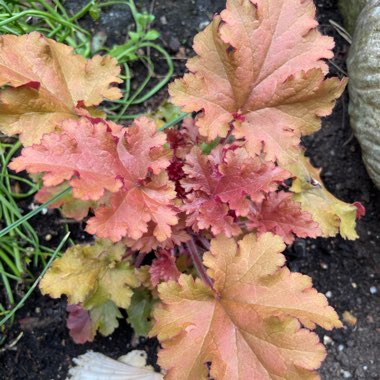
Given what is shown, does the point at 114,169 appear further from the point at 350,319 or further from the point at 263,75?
the point at 350,319

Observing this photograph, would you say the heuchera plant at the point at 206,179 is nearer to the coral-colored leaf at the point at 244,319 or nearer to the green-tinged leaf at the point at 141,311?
the coral-colored leaf at the point at 244,319

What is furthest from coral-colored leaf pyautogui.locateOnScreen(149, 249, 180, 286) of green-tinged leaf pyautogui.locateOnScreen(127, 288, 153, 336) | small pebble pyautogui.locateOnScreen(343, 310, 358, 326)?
small pebble pyautogui.locateOnScreen(343, 310, 358, 326)

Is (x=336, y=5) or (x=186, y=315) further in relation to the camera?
(x=336, y=5)

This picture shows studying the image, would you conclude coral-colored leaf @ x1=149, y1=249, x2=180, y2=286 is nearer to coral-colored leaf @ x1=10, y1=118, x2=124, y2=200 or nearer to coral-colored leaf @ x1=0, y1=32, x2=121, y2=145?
coral-colored leaf @ x1=10, y1=118, x2=124, y2=200

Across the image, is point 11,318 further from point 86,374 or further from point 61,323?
point 86,374

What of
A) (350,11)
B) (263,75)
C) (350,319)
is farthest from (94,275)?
(350,11)

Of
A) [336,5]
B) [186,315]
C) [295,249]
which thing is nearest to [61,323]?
[186,315]
